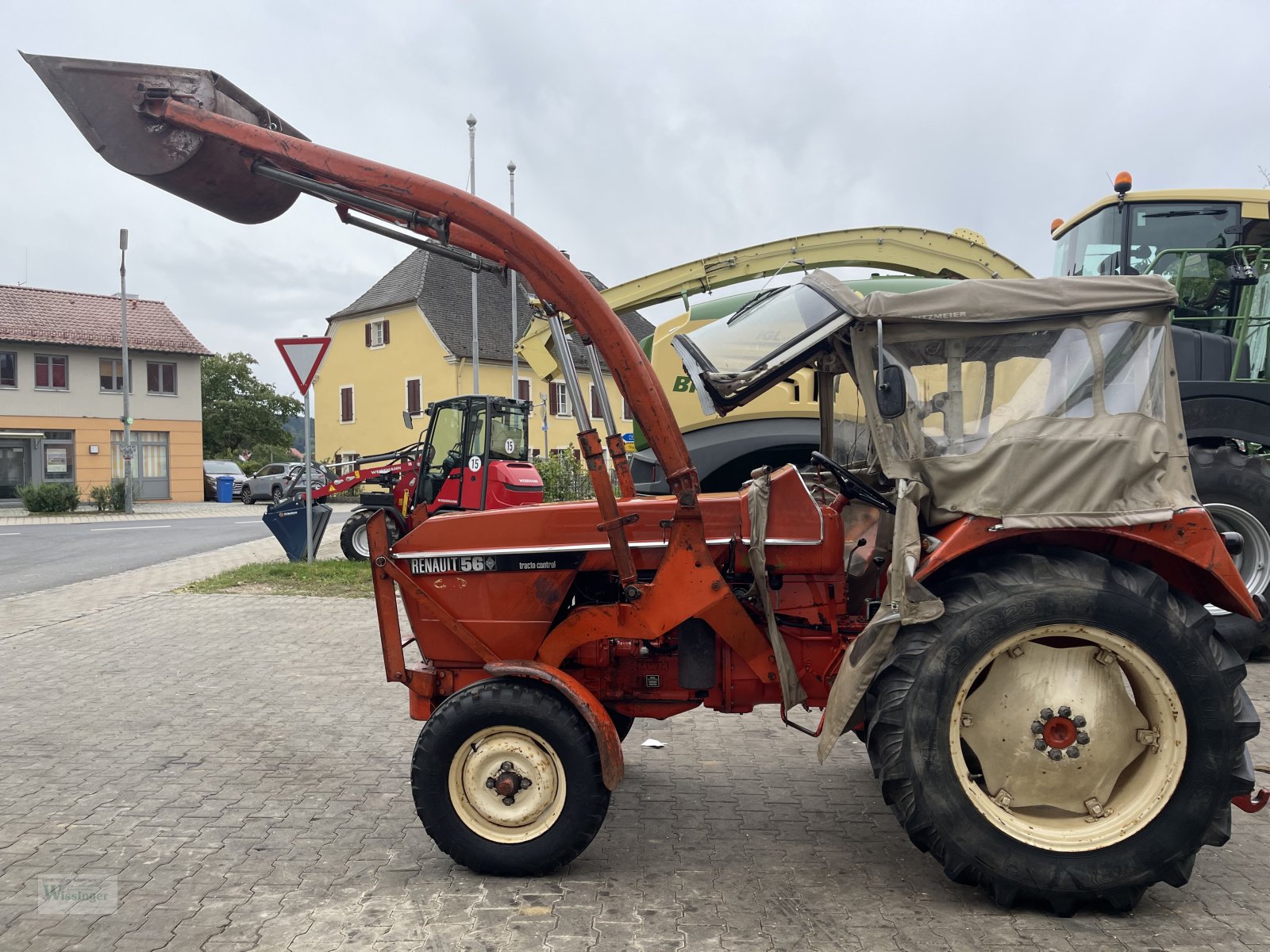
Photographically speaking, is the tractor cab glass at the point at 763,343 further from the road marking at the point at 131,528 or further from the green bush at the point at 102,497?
the green bush at the point at 102,497

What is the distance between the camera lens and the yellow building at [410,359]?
41438mm

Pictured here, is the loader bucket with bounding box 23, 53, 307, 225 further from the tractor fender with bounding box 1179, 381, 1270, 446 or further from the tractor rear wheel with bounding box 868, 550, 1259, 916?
the tractor fender with bounding box 1179, 381, 1270, 446

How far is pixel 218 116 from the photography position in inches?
149

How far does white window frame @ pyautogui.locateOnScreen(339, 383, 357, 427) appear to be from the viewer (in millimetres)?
44688

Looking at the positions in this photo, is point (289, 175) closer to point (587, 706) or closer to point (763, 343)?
point (763, 343)

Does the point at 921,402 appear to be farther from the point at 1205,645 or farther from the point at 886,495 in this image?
the point at 1205,645

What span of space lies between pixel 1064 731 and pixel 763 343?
72.5 inches

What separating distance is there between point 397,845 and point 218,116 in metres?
3.00

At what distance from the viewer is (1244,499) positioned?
7504 mm

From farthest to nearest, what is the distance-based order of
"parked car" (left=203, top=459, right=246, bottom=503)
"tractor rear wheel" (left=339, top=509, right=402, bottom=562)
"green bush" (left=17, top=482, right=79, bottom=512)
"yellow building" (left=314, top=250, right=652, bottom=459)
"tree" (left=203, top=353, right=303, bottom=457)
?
1. "tree" (left=203, top=353, right=303, bottom=457)
2. "yellow building" (left=314, top=250, right=652, bottom=459)
3. "parked car" (left=203, top=459, right=246, bottom=503)
4. "green bush" (left=17, top=482, right=79, bottom=512)
5. "tractor rear wheel" (left=339, top=509, right=402, bottom=562)

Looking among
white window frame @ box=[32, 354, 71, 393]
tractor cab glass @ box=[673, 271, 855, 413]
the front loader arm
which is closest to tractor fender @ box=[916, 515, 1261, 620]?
tractor cab glass @ box=[673, 271, 855, 413]

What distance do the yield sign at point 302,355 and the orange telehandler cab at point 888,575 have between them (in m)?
7.84

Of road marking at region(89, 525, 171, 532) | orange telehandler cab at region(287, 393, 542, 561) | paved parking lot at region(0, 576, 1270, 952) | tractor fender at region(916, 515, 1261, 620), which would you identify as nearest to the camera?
paved parking lot at region(0, 576, 1270, 952)

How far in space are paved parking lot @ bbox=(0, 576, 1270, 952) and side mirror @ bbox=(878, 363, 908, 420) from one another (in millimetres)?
1799
